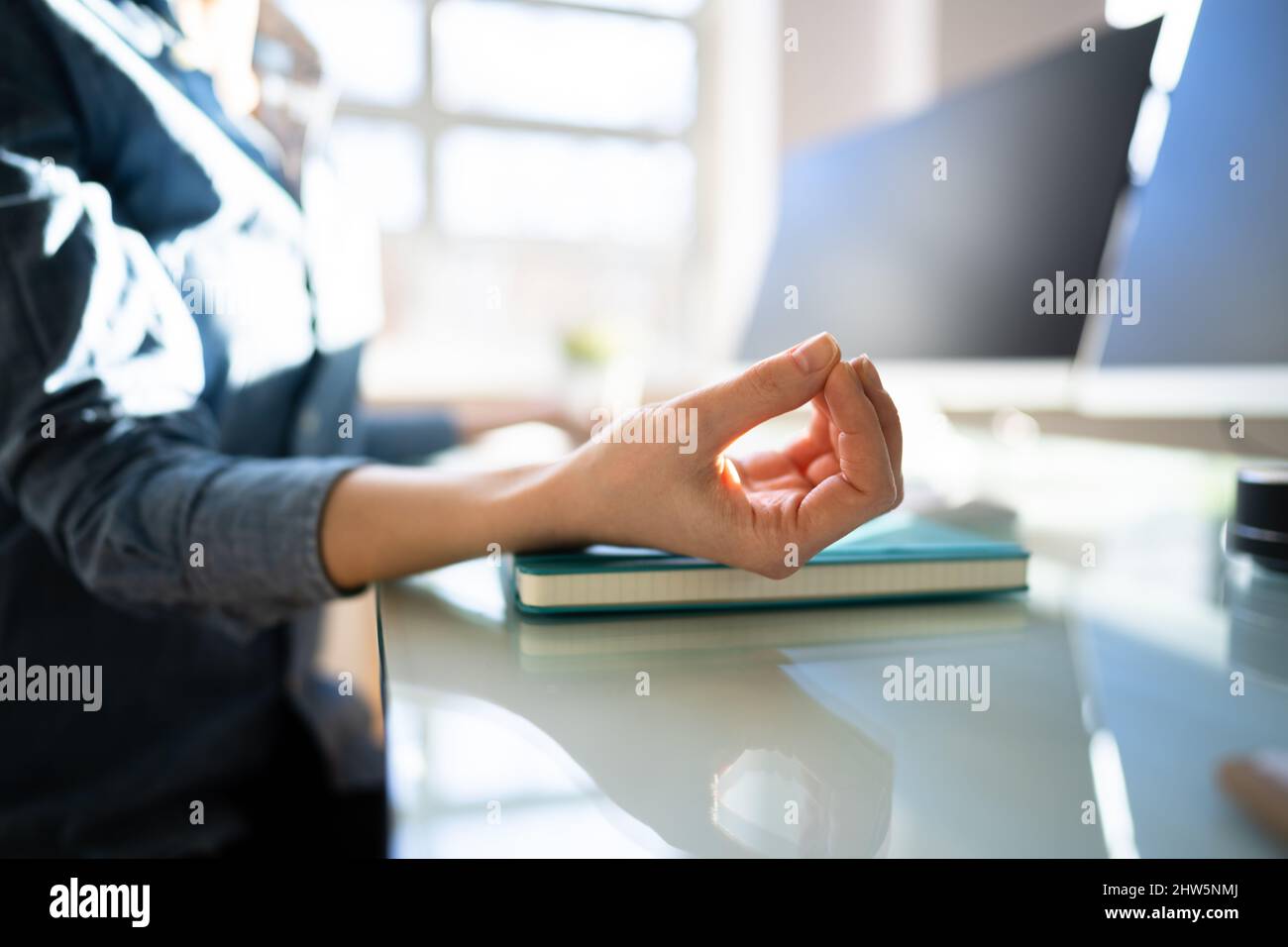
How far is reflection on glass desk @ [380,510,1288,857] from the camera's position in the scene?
25cm

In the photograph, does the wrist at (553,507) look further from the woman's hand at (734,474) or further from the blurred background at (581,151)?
the blurred background at (581,151)

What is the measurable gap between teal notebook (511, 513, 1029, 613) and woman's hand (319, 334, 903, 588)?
0.06 feet

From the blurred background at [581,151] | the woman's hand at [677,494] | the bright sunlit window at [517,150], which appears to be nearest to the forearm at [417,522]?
the woman's hand at [677,494]

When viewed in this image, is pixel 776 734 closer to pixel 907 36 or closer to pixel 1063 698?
pixel 1063 698

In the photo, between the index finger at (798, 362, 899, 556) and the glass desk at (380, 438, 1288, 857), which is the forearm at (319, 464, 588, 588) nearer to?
the glass desk at (380, 438, 1288, 857)

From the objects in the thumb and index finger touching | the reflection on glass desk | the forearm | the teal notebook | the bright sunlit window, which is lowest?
the reflection on glass desk

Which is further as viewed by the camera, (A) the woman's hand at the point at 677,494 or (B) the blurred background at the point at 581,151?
(B) the blurred background at the point at 581,151

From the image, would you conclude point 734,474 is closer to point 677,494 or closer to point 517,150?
point 677,494

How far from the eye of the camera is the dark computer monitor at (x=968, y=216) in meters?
0.91

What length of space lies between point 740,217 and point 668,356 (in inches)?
25.0

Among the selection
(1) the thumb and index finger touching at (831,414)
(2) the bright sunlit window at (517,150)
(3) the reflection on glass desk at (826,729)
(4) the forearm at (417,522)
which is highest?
(2) the bright sunlit window at (517,150)

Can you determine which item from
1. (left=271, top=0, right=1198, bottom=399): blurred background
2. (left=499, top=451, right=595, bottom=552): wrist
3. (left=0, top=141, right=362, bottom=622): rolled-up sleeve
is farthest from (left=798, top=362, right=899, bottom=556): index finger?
(left=271, top=0, right=1198, bottom=399): blurred background

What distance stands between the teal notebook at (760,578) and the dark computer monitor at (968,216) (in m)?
0.57

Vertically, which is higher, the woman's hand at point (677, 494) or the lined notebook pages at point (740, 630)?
the woman's hand at point (677, 494)
